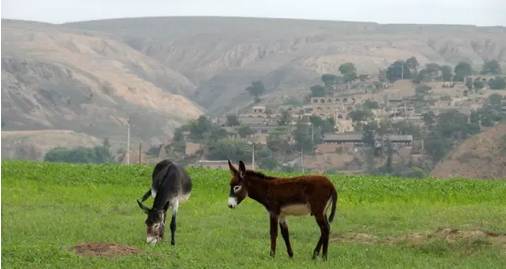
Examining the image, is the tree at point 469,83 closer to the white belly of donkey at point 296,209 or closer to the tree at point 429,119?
the tree at point 429,119

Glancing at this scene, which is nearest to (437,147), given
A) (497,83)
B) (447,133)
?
(447,133)

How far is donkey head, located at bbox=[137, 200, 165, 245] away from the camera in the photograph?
20.2m

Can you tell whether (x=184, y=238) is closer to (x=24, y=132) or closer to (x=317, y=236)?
(x=317, y=236)

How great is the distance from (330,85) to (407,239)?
177 m

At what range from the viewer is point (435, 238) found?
819 inches

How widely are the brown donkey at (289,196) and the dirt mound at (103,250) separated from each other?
2031mm

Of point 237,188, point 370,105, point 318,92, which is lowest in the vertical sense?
point 237,188

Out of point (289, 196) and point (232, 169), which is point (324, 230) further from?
point (232, 169)

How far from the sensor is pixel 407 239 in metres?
21.4

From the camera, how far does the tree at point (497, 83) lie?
173000 mm

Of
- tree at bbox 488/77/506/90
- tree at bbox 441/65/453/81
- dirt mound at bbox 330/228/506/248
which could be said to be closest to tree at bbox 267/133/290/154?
tree at bbox 488/77/506/90

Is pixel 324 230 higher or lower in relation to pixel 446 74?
lower

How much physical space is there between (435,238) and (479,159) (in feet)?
177

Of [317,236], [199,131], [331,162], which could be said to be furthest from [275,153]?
[317,236]
